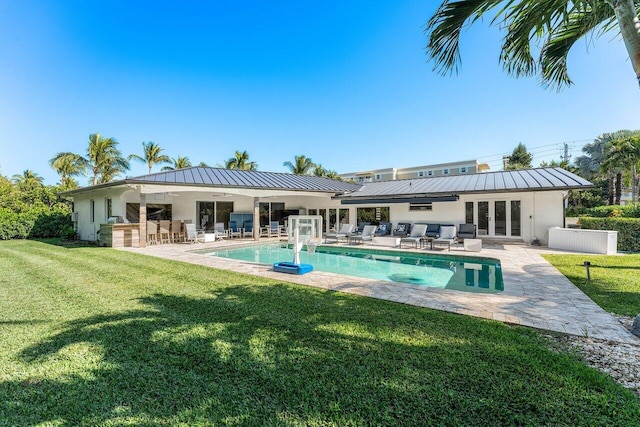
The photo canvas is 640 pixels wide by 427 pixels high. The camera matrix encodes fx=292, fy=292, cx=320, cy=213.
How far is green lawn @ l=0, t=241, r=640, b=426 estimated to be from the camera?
3.09m

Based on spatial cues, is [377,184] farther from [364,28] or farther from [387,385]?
[387,385]

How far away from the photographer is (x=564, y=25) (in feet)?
18.2

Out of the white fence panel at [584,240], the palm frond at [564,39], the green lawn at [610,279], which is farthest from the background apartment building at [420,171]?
the palm frond at [564,39]

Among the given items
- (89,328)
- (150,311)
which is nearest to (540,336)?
(150,311)

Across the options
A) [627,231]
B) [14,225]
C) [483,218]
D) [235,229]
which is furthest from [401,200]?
[14,225]

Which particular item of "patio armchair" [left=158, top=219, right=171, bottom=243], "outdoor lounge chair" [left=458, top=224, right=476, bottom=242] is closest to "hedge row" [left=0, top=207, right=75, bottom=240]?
"patio armchair" [left=158, top=219, right=171, bottom=243]

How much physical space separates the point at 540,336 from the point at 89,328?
26.3 ft

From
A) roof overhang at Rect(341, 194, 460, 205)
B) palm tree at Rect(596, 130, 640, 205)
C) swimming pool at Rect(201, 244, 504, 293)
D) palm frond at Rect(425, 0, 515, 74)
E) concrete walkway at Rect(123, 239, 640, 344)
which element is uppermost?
palm tree at Rect(596, 130, 640, 205)

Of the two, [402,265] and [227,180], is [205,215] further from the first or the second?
[402,265]

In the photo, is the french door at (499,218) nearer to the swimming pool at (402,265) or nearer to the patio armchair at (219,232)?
the swimming pool at (402,265)

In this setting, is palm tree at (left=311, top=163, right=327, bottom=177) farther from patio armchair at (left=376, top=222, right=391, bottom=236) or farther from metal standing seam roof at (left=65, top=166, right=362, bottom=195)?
patio armchair at (left=376, top=222, right=391, bottom=236)

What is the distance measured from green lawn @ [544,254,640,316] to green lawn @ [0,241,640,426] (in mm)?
3343

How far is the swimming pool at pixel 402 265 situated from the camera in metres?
10.6

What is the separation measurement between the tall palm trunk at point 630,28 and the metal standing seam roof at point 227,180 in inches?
721
